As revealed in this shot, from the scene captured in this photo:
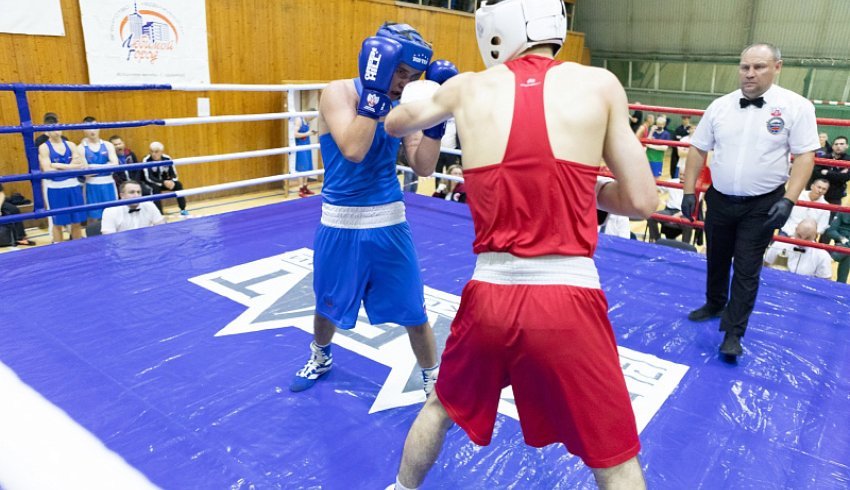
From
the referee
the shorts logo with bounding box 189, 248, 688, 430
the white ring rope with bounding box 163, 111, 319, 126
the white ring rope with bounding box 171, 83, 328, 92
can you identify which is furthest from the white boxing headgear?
the white ring rope with bounding box 171, 83, 328, 92

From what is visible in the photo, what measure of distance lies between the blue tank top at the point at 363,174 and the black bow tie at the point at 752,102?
5.96 feet

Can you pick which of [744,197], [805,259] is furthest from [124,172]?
[805,259]

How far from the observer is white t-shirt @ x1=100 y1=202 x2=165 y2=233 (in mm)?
4734

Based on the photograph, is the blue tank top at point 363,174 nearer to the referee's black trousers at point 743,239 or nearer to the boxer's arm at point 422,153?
the boxer's arm at point 422,153

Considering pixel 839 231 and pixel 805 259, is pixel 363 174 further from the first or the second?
pixel 839 231

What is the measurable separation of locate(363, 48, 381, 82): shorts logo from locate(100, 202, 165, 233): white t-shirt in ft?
11.6

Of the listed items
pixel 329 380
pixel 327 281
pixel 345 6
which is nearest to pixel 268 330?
pixel 329 380

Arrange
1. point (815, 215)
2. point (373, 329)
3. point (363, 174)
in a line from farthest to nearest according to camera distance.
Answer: point (815, 215) → point (373, 329) → point (363, 174)

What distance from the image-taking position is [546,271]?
1370mm

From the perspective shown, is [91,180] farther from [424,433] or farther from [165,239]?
[424,433]

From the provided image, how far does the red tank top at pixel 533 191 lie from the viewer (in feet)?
4.33

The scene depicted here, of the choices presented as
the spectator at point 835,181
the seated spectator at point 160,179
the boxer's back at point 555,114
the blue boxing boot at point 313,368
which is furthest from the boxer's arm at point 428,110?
the spectator at point 835,181

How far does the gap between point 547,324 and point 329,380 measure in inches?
57.6

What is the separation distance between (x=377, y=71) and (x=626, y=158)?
0.88m
